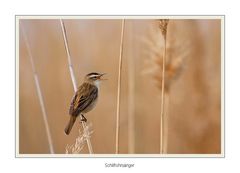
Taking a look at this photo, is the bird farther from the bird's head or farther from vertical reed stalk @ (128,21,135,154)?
vertical reed stalk @ (128,21,135,154)

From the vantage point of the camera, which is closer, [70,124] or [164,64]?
[164,64]

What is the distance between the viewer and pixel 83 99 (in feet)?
10.7

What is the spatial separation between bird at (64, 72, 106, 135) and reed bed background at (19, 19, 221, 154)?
48mm

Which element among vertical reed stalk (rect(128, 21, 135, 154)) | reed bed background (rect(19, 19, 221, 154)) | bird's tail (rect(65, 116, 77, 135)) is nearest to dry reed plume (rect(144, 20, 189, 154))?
reed bed background (rect(19, 19, 221, 154))

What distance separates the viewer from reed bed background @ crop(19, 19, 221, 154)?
340 centimetres

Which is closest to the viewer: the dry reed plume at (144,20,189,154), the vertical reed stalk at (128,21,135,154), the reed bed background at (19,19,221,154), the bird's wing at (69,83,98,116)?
the dry reed plume at (144,20,189,154)

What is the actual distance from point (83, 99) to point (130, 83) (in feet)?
1.43

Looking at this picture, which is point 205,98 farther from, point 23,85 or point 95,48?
point 23,85

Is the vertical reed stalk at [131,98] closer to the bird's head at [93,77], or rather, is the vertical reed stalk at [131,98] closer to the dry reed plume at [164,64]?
the dry reed plume at [164,64]

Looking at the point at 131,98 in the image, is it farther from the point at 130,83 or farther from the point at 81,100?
the point at 81,100

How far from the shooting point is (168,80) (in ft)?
10.4

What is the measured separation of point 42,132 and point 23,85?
42cm

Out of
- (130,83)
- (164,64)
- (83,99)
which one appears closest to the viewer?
(164,64)

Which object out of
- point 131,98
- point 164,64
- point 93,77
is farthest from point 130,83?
point 164,64
